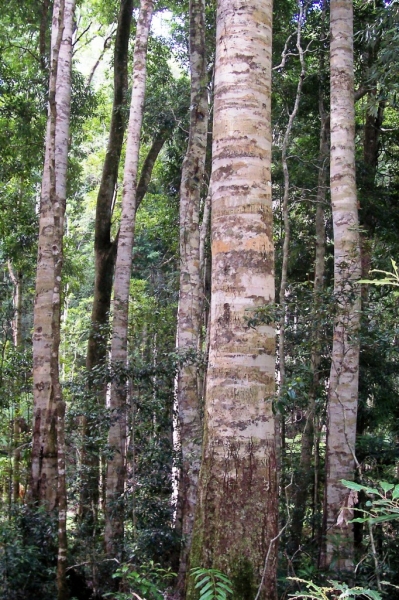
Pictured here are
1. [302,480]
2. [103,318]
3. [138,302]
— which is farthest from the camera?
[138,302]

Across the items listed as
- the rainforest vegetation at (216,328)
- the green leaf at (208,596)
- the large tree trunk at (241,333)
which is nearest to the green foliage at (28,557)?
the rainforest vegetation at (216,328)

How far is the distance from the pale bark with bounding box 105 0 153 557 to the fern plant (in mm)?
4170

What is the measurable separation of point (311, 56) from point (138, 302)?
887 cm

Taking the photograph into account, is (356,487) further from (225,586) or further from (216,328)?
(216,328)

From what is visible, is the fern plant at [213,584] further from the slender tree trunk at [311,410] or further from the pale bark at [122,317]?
the slender tree trunk at [311,410]

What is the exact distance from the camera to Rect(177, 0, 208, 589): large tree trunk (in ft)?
19.4

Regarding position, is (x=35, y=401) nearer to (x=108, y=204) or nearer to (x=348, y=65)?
(x=108, y=204)

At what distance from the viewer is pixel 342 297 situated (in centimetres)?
561

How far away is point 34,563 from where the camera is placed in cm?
613

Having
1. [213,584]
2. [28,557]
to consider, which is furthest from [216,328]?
[28,557]

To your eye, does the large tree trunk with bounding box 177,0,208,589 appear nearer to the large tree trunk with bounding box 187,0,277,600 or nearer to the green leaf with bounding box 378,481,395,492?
the large tree trunk with bounding box 187,0,277,600

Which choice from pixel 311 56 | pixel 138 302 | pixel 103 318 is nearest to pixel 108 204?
pixel 103 318

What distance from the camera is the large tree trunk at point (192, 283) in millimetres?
5910

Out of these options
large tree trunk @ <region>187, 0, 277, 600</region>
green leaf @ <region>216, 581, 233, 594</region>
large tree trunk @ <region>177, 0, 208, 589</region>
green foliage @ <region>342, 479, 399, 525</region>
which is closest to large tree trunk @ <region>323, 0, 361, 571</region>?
large tree trunk @ <region>177, 0, 208, 589</region>
